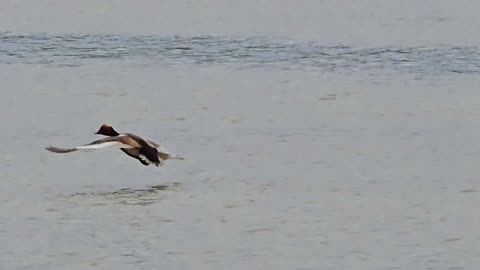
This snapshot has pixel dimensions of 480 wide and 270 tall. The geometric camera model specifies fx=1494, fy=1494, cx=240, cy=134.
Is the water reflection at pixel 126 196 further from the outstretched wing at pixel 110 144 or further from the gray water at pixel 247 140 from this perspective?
the outstretched wing at pixel 110 144

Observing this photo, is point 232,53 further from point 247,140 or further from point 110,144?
point 110,144

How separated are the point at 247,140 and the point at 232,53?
611 centimetres

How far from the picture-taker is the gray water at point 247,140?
33.0ft

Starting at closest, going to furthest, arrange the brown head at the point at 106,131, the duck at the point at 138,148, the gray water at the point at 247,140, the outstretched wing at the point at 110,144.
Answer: the gray water at the point at 247,140
the outstretched wing at the point at 110,144
the duck at the point at 138,148
the brown head at the point at 106,131

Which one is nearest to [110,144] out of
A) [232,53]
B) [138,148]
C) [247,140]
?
[138,148]

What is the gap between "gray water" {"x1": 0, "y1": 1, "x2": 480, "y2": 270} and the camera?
10062 mm

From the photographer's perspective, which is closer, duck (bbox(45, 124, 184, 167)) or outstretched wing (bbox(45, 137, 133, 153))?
outstretched wing (bbox(45, 137, 133, 153))

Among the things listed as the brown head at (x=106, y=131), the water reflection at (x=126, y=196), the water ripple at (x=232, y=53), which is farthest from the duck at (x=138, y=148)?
the water ripple at (x=232, y=53)

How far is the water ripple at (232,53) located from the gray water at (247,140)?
0.14ft

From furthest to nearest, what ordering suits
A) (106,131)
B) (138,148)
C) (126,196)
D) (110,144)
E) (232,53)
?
(232,53)
(106,131)
(138,148)
(110,144)
(126,196)

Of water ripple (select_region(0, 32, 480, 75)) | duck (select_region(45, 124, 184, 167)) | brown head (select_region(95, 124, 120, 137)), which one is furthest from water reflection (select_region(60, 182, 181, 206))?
water ripple (select_region(0, 32, 480, 75))

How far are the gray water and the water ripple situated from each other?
43 mm

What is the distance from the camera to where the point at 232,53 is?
19.7 m

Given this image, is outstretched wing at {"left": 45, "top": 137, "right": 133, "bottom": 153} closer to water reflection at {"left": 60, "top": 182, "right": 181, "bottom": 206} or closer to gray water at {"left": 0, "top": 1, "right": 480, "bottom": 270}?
gray water at {"left": 0, "top": 1, "right": 480, "bottom": 270}
